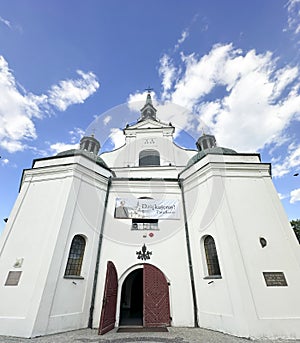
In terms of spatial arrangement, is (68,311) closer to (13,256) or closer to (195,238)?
(13,256)

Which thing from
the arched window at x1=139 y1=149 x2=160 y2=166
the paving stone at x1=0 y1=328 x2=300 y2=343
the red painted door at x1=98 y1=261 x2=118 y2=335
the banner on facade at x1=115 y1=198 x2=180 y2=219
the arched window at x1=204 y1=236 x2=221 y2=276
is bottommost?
the paving stone at x1=0 y1=328 x2=300 y2=343

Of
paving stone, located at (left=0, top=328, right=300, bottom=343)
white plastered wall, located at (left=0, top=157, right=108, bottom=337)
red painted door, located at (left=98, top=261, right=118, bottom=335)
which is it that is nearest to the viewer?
paving stone, located at (left=0, top=328, right=300, bottom=343)

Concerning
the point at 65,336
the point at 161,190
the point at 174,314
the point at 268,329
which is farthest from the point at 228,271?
the point at 65,336

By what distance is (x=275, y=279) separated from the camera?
6.76 metres

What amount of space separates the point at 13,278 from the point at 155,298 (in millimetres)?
5587

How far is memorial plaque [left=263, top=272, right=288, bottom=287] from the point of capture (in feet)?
21.9

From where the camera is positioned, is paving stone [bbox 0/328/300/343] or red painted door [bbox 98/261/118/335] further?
red painted door [bbox 98/261/118/335]

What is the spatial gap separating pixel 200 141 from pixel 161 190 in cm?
599

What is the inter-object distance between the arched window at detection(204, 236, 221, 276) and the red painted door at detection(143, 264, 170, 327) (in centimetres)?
206

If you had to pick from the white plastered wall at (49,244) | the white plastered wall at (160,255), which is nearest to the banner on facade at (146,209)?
the white plastered wall at (160,255)

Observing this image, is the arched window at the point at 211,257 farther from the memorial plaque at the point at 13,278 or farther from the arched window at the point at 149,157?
the arched window at the point at 149,157

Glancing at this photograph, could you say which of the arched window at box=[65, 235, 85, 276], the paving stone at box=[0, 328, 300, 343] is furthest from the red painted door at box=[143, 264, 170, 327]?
the arched window at box=[65, 235, 85, 276]

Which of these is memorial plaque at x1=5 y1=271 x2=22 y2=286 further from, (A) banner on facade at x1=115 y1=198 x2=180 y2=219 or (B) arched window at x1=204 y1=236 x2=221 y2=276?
(B) arched window at x1=204 y1=236 x2=221 y2=276

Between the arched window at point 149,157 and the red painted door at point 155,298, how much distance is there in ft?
28.1
